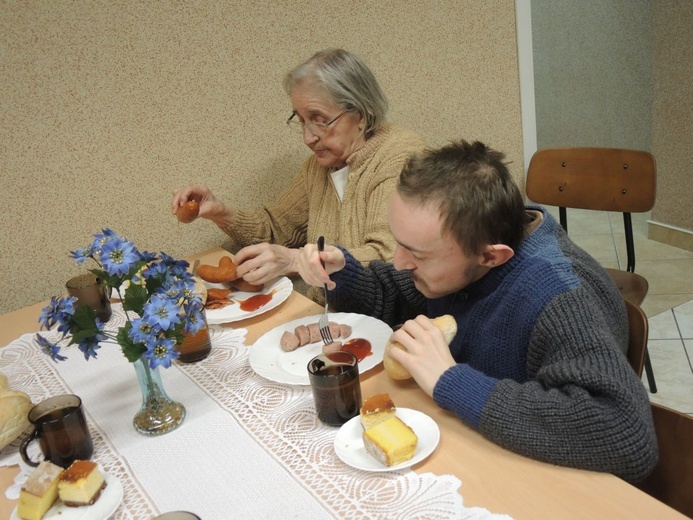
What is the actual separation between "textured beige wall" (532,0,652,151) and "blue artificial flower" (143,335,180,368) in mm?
4160

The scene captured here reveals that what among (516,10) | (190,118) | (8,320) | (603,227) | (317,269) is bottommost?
(603,227)

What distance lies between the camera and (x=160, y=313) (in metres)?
0.88

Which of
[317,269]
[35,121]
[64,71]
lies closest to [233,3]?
[64,71]

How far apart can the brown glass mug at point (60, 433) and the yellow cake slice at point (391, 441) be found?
47 centimetres

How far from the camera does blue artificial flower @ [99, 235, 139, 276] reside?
90 cm

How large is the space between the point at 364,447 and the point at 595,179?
155cm

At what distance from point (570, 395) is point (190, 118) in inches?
60.8

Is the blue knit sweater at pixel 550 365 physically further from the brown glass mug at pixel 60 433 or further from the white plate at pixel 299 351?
the brown glass mug at pixel 60 433

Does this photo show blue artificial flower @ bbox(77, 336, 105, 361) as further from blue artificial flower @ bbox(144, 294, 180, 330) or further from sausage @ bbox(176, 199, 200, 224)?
sausage @ bbox(176, 199, 200, 224)

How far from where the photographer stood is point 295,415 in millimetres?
1018

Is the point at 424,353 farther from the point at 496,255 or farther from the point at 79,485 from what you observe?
the point at 79,485

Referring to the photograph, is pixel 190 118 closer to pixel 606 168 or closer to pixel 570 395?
pixel 606 168

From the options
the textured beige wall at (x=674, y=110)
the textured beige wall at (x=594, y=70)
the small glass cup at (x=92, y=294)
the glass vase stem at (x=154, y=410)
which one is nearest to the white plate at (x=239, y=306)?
the small glass cup at (x=92, y=294)

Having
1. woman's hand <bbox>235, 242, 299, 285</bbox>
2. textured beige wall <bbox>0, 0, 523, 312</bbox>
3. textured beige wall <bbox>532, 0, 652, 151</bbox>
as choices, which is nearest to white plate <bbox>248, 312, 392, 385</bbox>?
woman's hand <bbox>235, 242, 299, 285</bbox>
